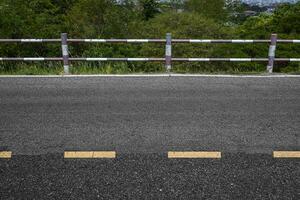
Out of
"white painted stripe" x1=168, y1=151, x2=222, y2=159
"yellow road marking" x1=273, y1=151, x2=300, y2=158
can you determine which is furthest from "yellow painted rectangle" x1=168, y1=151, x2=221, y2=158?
"yellow road marking" x1=273, y1=151, x2=300, y2=158

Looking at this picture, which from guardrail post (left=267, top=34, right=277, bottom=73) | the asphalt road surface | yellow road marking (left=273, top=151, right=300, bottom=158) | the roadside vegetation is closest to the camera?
the asphalt road surface

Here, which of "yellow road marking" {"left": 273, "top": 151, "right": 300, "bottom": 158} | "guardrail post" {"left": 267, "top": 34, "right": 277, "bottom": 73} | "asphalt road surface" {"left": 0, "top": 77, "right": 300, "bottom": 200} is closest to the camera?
"asphalt road surface" {"left": 0, "top": 77, "right": 300, "bottom": 200}

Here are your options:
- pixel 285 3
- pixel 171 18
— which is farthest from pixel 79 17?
pixel 285 3

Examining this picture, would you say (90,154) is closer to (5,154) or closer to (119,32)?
(5,154)

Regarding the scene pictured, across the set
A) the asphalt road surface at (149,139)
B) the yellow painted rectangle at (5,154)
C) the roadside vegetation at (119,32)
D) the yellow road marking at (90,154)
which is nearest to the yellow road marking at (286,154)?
the asphalt road surface at (149,139)

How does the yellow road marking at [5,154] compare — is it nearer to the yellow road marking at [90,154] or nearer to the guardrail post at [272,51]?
the yellow road marking at [90,154]

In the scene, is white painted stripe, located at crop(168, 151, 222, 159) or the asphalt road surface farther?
white painted stripe, located at crop(168, 151, 222, 159)

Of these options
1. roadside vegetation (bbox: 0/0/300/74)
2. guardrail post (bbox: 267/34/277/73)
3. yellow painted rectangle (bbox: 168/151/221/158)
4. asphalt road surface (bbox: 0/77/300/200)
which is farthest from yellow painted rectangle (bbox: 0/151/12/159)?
guardrail post (bbox: 267/34/277/73)

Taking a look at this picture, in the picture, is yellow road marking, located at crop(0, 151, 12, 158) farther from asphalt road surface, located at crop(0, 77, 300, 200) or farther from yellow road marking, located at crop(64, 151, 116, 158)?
yellow road marking, located at crop(64, 151, 116, 158)

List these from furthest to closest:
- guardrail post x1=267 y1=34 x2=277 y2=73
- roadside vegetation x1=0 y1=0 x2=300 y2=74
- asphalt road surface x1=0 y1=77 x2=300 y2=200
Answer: roadside vegetation x1=0 y1=0 x2=300 y2=74
guardrail post x1=267 y1=34 x2=277 y2=73
asphalt road surface x1=0 y1=77 x2=300 y2=200

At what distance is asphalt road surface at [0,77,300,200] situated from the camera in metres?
3.93

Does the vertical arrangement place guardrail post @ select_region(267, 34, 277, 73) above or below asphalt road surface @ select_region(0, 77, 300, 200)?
above

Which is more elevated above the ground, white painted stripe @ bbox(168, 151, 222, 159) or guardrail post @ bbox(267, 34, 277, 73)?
guardrail post @ bbox(267, 34, 277, 73)

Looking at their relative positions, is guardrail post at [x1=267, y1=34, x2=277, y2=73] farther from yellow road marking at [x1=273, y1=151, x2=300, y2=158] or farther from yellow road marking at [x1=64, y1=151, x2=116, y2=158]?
yellow road marking at [x1=64, y1=151, x2=116, y2=158]
